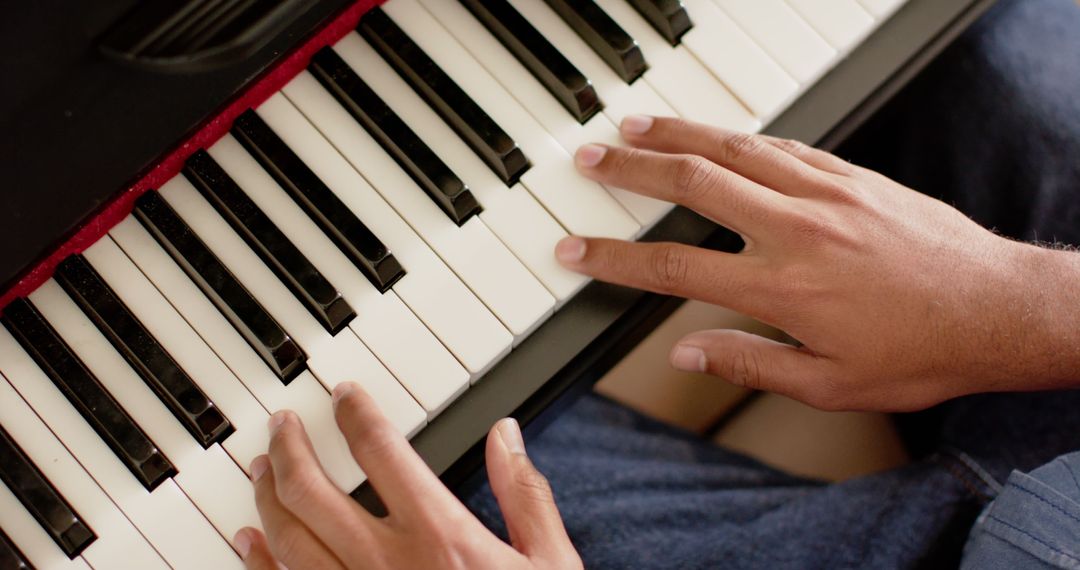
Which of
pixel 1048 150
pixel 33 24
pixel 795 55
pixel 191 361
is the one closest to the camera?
pixel 33 24

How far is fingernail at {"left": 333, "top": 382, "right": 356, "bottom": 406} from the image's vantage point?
2.52 ft

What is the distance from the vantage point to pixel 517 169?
2.74ft

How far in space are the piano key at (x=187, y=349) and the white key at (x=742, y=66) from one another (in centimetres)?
54

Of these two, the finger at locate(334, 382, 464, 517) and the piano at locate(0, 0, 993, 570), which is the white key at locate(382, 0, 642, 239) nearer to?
the piano at locate(0, 0, 993, 570)

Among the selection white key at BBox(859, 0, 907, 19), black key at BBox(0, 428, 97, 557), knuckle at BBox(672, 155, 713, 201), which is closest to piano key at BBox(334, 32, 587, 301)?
knuckle at BBox(672, 155, 713, 201)

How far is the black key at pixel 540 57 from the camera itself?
33.4 inches

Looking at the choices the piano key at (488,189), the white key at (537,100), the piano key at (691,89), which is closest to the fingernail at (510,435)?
the piano key at (488,189)

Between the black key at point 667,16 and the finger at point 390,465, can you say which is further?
the black key at point 667,16

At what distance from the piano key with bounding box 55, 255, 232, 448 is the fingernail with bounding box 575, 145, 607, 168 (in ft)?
1.30

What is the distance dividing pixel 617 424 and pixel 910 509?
330 millimetres

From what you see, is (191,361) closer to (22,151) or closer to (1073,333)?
(22,151)

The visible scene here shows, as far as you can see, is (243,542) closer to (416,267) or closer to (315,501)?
(315,501)

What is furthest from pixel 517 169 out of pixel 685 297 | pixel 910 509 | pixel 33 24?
pixel 910 509

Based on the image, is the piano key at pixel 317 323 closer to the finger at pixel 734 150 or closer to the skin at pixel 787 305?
the skin at pixel 787 305
